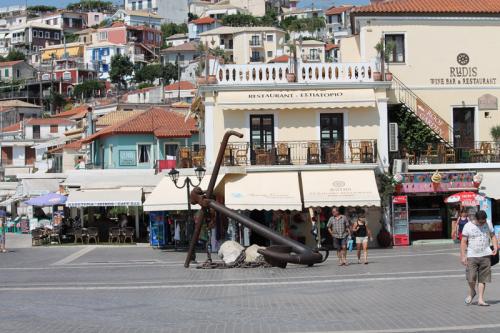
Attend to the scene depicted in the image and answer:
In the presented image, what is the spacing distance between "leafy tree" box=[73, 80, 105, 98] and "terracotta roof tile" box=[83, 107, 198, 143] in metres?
99.6

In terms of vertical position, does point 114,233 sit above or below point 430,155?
below

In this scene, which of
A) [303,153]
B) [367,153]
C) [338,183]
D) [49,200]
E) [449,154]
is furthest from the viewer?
[49,200]

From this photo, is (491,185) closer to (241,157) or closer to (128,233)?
(241,157)

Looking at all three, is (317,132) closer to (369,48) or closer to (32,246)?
(369,48)

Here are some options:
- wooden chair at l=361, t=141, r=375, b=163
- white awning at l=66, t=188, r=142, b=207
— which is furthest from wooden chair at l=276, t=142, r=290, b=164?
white awning at l=66, t=188, r=142, b=207

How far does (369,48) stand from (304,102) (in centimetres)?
509

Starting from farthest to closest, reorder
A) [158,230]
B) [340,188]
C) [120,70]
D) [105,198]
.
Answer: [120,70] < [105,198] < [158,230] < [340,188]

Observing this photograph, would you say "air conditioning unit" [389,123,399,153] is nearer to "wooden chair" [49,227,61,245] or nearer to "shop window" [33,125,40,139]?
"wooden chair" [49,227,61,245]

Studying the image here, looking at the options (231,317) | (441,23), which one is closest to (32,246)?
(441,23)

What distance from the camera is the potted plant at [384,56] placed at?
39119mm

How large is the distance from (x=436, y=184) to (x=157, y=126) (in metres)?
23.5

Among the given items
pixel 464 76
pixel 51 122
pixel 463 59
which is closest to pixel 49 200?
pixel 464 76

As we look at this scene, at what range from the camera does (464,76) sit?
41.9 meters

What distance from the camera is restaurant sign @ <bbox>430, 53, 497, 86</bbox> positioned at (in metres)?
41.8
